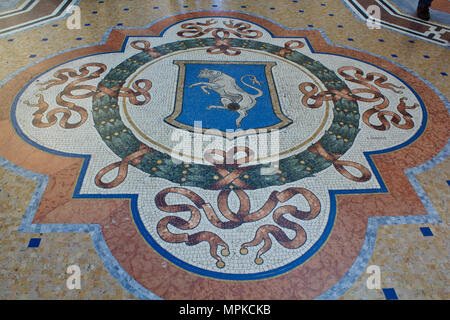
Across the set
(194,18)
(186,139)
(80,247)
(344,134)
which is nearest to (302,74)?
(344,134)

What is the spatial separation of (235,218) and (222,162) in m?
0.63

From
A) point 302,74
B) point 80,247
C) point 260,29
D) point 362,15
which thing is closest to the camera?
point 80,247

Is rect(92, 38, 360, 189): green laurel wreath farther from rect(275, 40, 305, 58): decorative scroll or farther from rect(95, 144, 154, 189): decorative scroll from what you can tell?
rect(275, 40, 305, 58): decorative scroll

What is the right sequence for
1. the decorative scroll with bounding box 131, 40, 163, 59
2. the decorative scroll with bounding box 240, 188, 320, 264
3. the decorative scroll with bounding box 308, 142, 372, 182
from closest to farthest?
the decorative scroll with bounding box 240, 188, 320, 264 → the decorative scroll with bounding box 308, 142, 372, 182 → the decorative scroll with bounding box 131, 40, 163, 59

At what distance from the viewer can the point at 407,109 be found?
12.3 feet

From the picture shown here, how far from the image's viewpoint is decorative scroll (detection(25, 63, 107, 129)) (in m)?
3.46

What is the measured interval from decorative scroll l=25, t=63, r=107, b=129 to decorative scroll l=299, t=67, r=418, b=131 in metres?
2.53

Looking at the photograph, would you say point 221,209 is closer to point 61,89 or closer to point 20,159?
point 20,159

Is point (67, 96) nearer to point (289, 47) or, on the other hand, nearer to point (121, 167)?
point (121, 167)

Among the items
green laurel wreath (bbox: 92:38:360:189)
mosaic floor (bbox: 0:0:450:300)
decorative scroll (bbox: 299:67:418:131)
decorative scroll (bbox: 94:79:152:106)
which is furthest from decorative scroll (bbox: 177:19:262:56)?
decorative scroll (bbox: 299:67:418:131)

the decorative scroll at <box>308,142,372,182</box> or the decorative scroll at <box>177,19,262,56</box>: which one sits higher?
the decorative scroll at <box>177,19,262,56</box>

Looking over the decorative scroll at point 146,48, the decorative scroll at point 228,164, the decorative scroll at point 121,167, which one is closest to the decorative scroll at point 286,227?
the decorative scroll at point 228,164

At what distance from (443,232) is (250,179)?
1.57m

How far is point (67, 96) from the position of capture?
3773 millimetres
